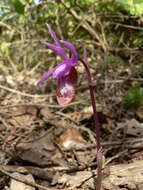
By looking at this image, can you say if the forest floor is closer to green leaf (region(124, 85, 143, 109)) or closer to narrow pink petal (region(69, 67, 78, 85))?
green leaf (region(124, 85, 143, 109))

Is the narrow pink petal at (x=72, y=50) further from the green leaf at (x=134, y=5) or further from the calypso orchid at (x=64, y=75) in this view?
the green leaf at (x=134, y=5)

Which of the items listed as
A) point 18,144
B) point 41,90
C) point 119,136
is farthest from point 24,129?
point 41,90

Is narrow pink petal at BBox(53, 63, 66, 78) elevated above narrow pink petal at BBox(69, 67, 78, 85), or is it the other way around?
narrow pink petal at BBox(53, 63, 66, 78)

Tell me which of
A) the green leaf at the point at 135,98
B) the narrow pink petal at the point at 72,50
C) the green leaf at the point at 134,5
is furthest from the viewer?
the green leaf at the point at 135,98

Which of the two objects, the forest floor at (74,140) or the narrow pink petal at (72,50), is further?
the forest floor at (74,140)

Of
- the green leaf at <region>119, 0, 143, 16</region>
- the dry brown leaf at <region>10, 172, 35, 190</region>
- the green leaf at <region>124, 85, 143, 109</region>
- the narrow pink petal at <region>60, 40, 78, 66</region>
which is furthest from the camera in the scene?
the green leaf at <region>124, 85, 143, 109</region>

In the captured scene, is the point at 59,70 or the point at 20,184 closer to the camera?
the point at 59,70

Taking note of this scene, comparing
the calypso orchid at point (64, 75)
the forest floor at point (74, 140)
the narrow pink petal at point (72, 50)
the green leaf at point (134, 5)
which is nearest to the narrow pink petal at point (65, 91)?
the calypso orchid at point (64, 75)

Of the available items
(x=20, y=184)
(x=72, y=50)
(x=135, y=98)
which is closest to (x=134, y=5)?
(x=135, y=98)

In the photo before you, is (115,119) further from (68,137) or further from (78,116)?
(68,137)

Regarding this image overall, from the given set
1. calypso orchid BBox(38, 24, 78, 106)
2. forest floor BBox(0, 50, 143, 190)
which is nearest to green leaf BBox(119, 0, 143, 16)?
forest floor BBox(0, 50, 143, 190)

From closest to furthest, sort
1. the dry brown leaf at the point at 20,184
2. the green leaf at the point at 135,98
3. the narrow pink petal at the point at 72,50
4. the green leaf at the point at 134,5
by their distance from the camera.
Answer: the narrow pink petal at the point at 72,50, the dry brown leaf at the point at 20,184, the green leaf at the point at 134,5, the green leaf at the point at 135,98

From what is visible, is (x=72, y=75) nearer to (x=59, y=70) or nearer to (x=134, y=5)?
(x=59, y=70)
